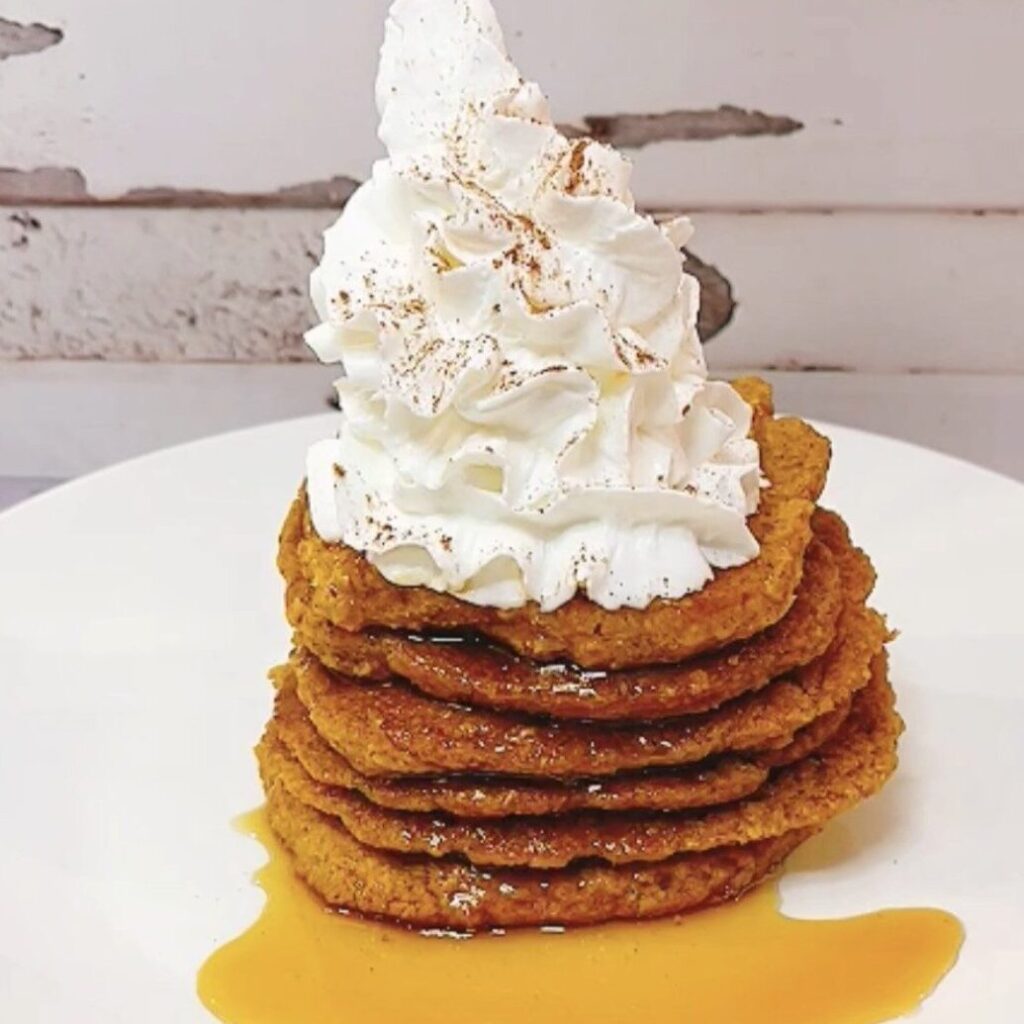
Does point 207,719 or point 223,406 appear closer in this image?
point 207,719

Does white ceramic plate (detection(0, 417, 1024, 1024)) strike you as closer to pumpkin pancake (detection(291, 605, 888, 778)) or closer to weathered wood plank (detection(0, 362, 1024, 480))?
pumpkin pancake (detection(291, 605, 888, 778))

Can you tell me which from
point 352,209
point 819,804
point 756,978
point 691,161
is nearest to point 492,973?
point 756,978

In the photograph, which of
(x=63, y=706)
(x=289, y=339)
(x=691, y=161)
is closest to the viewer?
(x=63, y=706)

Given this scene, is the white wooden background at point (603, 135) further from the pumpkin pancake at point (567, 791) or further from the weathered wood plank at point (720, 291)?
the pumpkin pancake at point (567, 791)

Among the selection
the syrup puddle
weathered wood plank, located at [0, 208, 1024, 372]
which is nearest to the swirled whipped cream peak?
the syrup puddle

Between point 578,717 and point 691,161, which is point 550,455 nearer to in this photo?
point 578,717

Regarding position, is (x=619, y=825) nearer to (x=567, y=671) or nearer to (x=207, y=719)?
(x=567, y=671)

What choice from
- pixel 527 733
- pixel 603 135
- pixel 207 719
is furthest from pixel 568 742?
pixel 603 135

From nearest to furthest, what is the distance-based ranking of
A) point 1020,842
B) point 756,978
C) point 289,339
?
point 756,978, point 1020,842, point 289,339
